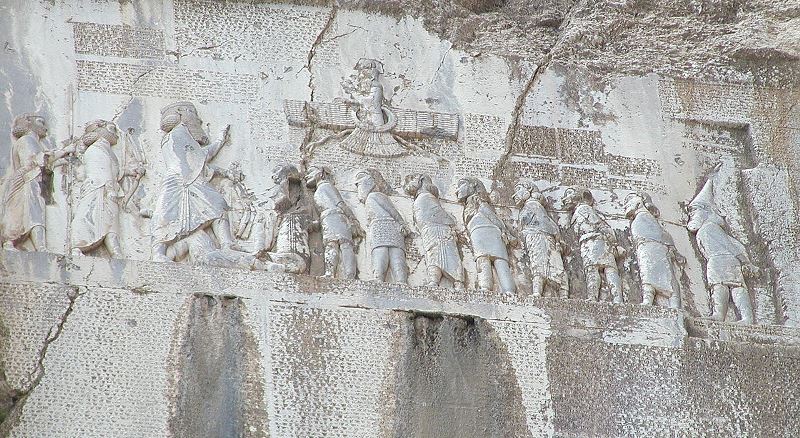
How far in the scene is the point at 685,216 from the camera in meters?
9.98

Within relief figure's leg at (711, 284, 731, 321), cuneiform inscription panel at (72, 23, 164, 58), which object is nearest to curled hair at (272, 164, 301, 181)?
cuneiform inscription panel at (72, 23, 164, 58)

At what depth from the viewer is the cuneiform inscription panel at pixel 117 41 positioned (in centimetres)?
991

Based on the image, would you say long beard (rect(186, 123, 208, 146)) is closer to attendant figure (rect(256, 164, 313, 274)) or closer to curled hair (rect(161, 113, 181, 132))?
curled hair (rect(161, 113, 181, 132))

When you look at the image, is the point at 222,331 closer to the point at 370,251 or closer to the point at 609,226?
the point at 370,251

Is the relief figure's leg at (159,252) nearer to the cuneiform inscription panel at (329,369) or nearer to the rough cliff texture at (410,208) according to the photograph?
the rough cliff texture at (410,208)

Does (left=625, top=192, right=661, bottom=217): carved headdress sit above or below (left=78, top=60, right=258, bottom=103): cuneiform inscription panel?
below

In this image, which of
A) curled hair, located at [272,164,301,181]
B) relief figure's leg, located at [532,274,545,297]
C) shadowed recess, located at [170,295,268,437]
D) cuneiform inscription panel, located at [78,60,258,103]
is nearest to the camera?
shadowed recess, located at [170,295,268,437]

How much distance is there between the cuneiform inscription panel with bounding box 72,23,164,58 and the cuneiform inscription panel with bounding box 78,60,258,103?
93mm

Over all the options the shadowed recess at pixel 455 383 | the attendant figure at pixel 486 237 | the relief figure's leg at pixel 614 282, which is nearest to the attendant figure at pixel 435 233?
the attendant figure at pixel 486 237

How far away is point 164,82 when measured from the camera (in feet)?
32.3

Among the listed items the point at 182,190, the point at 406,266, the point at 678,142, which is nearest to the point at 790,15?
the point at 678,142

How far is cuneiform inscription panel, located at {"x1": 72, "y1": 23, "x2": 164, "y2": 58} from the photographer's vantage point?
9914 millimetres

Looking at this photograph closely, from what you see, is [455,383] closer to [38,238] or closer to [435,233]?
[435,233]

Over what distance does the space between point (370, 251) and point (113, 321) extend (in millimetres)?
1547
